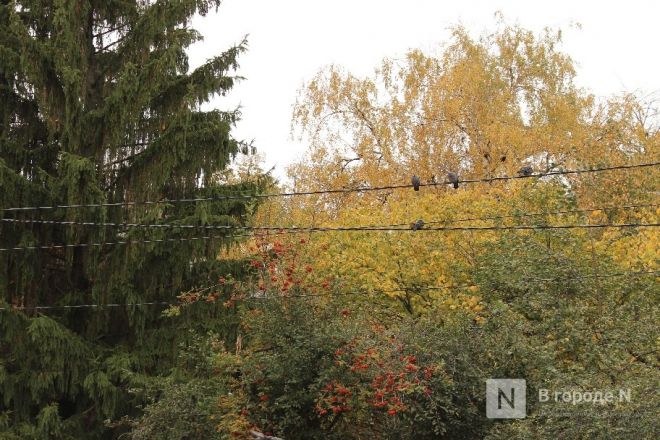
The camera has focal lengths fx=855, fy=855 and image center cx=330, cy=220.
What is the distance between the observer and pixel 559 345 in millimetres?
13188

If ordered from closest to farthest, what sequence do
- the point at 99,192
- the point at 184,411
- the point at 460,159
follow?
the point at 184,411 → the point at 99,192 → the point at 460,159

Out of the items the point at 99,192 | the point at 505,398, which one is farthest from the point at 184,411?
the point at 505,398


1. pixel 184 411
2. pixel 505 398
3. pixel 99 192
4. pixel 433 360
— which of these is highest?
pixel 99 192

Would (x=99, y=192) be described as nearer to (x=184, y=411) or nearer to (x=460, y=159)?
(x=184, y=411)

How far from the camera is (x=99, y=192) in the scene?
14328mm

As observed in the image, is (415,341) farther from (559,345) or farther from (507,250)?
(507,250)

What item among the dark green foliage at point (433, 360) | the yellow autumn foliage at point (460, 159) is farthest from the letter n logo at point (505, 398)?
the yellow autumn foliage at point (460, 159)

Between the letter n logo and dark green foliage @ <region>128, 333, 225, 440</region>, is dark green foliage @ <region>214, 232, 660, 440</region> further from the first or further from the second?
dark green foliage @ <region>128, 333, 225, 440</region>

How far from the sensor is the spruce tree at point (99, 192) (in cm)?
1428

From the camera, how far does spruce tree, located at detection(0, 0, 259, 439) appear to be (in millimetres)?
14281

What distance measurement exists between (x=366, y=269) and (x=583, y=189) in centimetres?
715

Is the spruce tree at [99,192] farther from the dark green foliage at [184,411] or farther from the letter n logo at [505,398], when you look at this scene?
the letter n logo at [505,398]

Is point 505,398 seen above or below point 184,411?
above

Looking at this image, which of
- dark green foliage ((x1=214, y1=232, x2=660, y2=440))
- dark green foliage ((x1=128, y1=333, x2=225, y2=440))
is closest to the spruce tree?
dark green foliage ((x1=128, y1=333, x2=225, y2=440))
